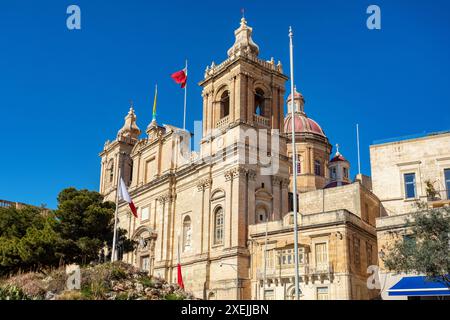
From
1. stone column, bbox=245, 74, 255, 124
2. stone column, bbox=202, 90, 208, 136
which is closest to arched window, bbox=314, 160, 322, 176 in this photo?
stone column, bbox=202, 90, 208, 136

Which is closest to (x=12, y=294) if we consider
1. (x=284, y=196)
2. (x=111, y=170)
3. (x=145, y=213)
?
(x=284, y=196)

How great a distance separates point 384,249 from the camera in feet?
103

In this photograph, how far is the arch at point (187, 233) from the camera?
44188 millimetres

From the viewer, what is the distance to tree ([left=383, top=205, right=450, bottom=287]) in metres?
21.9

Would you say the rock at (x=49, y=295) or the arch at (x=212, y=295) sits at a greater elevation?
the arch at (x=212, y=295)

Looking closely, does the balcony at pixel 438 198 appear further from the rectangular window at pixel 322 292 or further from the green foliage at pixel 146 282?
the green foliage at pixel 146 282

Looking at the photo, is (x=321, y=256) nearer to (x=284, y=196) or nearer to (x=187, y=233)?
(x=284, y=196)

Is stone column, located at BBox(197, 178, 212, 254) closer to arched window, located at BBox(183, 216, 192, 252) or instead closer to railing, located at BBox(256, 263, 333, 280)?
arched window, located at BBox(183, 216, 192, 252)

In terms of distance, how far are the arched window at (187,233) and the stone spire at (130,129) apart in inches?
786

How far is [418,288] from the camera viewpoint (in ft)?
88.3

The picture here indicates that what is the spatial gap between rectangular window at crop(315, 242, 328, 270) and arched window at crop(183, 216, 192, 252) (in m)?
12.8

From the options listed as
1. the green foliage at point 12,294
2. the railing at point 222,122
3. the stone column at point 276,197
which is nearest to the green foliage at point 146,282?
the green foliage at point 12,294
